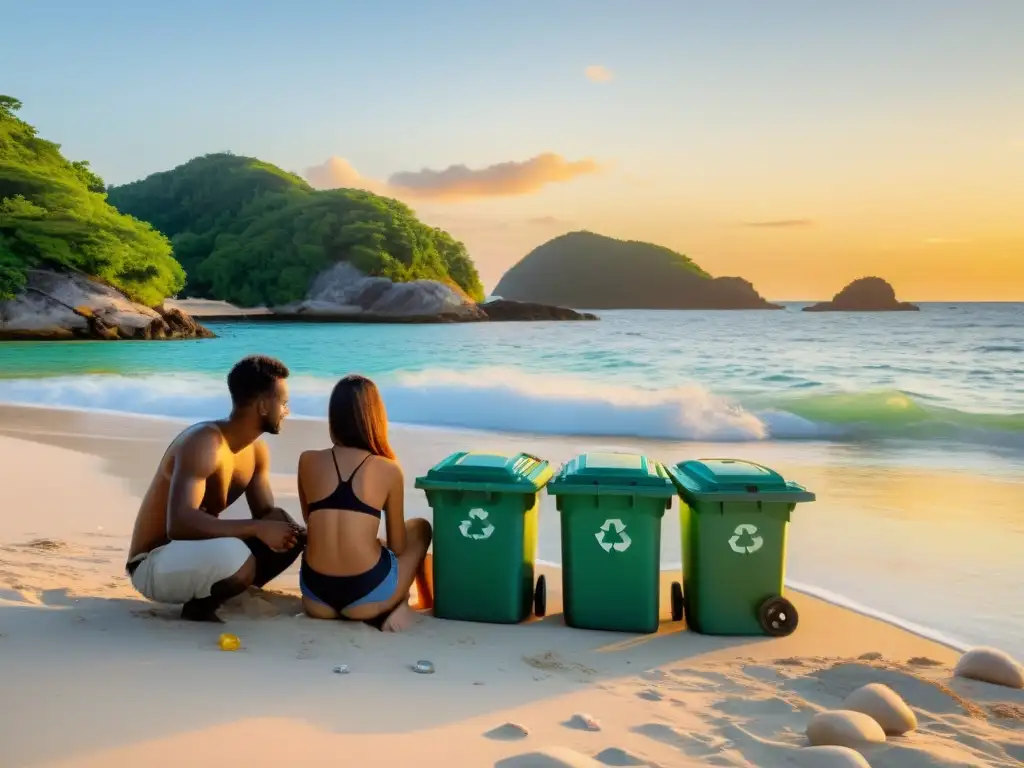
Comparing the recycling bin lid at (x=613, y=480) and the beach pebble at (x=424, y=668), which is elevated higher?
the recycling bin lid at (x=613, y=480)

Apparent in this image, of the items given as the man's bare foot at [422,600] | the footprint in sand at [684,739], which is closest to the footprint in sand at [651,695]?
the footprint in sand at [684,739]

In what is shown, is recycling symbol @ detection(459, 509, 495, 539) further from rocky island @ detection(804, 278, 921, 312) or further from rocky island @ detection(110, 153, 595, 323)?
rocky island @ detection(804, 278, 921, 312)

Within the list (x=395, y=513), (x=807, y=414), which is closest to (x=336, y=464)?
(x=395, y=513)

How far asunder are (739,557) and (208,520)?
2.76 metres

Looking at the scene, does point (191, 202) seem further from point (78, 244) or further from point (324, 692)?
point (324, 692)

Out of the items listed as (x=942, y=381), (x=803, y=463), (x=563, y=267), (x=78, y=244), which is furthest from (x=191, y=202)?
(x=803, y=463)

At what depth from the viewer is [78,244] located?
4575 cm

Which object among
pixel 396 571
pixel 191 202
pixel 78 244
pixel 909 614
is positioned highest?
pixel 191 202

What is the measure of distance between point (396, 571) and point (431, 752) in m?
1.63

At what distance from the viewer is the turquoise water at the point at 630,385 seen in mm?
15414

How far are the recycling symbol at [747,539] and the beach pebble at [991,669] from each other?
43.5 inches

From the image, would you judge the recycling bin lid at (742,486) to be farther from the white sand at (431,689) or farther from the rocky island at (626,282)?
the rocky island at (626,282)

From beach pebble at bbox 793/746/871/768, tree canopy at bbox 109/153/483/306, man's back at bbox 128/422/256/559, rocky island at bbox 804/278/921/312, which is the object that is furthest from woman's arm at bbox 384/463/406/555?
rocky island at bbox 804/278/921/312

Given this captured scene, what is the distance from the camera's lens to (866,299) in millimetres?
123000
